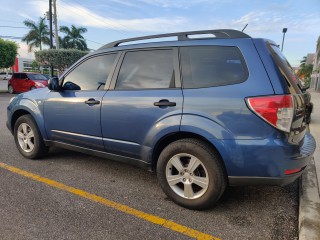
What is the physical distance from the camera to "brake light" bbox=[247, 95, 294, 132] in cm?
255

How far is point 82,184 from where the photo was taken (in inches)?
147

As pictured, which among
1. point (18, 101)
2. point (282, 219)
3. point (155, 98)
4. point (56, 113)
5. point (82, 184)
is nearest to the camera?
point (282, 219)

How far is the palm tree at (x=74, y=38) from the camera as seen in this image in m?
44.7

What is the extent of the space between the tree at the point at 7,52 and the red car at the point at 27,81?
4312mm

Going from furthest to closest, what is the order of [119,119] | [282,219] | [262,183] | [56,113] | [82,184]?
[56,113], [82,184], [119,119], [282,219], [262,183]

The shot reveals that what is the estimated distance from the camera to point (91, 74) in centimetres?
389

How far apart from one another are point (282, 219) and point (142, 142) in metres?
1.66

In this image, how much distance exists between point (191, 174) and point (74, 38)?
46294 millimetres

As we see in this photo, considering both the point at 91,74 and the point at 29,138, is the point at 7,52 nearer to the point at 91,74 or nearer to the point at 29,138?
the point at 29,138

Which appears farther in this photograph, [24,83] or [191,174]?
[24,83]

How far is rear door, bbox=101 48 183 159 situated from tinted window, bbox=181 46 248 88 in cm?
13

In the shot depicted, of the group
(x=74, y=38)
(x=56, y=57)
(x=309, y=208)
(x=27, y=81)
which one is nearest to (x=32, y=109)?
(x=309, y=208)

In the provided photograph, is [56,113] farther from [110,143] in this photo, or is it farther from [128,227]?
[128,227]

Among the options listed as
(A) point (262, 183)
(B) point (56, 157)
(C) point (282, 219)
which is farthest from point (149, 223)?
(B) point (56, 157)
